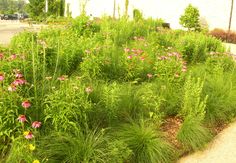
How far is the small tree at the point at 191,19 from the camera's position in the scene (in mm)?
19859

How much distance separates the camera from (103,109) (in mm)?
3867

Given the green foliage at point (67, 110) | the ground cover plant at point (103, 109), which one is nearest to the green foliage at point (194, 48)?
the ground cover plant at point (103, 109)

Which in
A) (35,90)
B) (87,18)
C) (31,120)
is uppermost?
(87,18)

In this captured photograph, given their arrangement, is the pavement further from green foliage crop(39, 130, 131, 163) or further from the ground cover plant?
green foliage crop(39, 130, 131, 163)

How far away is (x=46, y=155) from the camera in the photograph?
3.04m

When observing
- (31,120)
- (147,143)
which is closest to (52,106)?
(31,120)

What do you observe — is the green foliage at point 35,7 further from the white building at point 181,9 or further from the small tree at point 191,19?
the small tree at point 191,19

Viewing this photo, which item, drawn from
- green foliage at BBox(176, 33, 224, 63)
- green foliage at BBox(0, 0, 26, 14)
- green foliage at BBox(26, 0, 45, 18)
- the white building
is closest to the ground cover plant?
green foliage at BBox(176, 33, 224, 63)

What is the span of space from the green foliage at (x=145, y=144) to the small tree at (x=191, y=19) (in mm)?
17303

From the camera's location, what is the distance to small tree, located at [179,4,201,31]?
1986cm

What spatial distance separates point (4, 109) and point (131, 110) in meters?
1.73

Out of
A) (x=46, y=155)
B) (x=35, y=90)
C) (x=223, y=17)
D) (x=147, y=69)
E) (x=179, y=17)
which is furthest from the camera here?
(x=179, y=17)

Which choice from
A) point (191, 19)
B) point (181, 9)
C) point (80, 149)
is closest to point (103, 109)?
point (80, 149)

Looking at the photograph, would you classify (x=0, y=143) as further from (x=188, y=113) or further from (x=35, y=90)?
(x=188, y=113)
